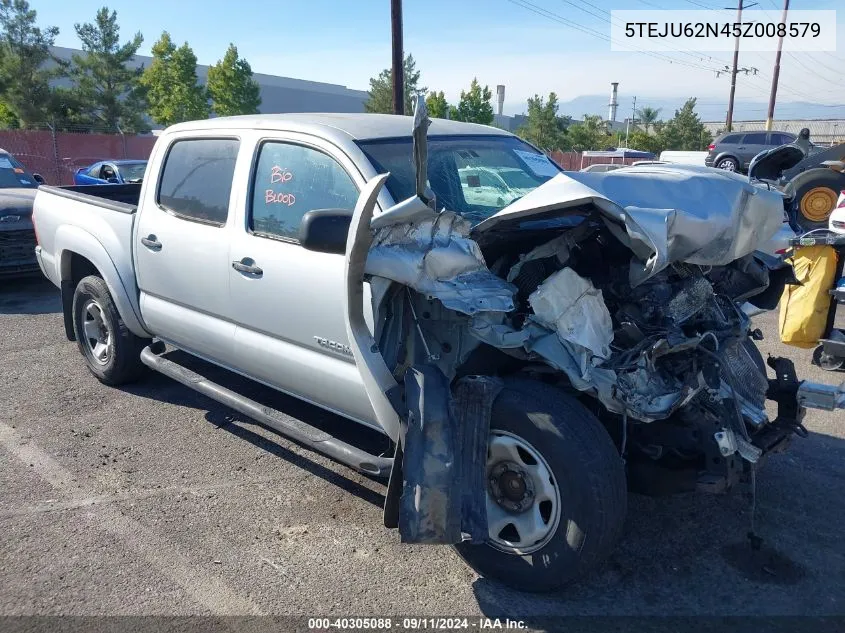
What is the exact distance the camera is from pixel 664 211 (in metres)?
2.78

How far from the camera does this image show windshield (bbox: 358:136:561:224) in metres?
3.63

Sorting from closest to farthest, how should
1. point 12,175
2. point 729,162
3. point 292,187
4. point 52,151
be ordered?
point 292,187 < point 12,175 < point 52,151 < point 729,162

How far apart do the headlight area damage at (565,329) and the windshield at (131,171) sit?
12323mm

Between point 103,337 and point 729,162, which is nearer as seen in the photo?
point 103,337

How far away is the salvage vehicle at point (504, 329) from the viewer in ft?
9.34

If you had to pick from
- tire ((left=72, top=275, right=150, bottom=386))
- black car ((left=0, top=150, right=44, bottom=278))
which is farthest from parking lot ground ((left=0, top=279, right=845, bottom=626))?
black car ((left=0, top=150, right=44, bottom=278))

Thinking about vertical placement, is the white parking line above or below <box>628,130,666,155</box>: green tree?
below

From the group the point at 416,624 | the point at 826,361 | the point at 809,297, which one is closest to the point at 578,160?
the point at 809,297

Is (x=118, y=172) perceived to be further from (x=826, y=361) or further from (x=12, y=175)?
(x=826, y=361)

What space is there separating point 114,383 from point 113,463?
133 cm

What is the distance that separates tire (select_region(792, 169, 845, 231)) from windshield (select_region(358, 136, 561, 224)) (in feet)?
17.5

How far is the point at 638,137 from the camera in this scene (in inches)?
1889

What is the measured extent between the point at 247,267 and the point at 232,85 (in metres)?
38.4

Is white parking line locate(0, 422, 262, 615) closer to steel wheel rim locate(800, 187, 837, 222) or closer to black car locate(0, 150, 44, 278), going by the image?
black car locate(0, 150, 44, 278)
